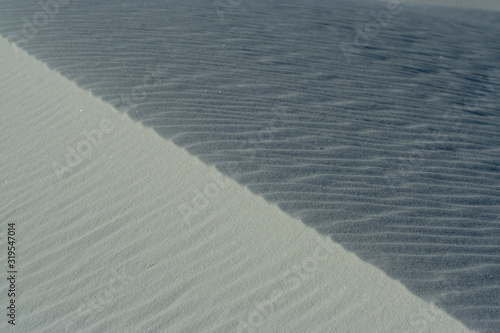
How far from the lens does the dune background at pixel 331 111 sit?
4.64 m

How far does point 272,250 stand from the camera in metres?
4.64

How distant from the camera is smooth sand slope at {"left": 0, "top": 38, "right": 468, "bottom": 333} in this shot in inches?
166

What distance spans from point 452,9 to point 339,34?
638cm

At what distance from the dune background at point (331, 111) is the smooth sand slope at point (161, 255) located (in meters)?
0.14

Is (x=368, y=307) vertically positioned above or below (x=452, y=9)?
below

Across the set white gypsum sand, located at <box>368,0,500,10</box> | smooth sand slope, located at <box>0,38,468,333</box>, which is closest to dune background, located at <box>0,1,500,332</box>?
smooth sand slope, located at <box>0,38,468,333</box>

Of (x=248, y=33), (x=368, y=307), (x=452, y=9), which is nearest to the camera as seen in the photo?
(x=368, y=307)

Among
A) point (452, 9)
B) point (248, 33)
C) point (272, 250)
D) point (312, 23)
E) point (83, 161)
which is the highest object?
point (452, 9)

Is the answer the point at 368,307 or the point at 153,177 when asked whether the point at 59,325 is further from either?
the point at 368,307

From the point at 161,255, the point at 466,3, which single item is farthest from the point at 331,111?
the point at 466,3

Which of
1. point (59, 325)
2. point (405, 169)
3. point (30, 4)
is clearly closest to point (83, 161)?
point (59, 325)

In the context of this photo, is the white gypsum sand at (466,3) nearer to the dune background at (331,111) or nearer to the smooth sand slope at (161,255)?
the dune background at (331,111)

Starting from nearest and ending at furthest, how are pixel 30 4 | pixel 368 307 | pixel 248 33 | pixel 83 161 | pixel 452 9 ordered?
pixel 368 307 < pixel 83 161 < pixel 248 33 < pixel 30 4 < pixel 452 9

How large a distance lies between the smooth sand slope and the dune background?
0.47 feet
